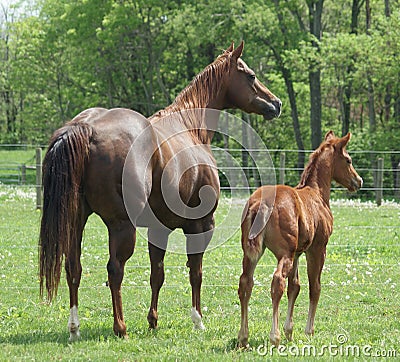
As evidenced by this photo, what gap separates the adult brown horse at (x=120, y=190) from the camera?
5.33 m

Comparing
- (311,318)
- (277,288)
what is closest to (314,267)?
(311,318)

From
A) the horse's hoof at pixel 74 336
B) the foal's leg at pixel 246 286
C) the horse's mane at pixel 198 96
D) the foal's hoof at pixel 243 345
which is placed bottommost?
the horse's hoof at pixel 74 336

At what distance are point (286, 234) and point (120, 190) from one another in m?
1.48

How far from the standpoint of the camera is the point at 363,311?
708cm

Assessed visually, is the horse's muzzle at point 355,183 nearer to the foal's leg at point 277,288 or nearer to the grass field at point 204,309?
the grass field at point 204,309

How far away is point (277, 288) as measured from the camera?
5047 mm

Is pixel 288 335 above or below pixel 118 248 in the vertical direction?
below

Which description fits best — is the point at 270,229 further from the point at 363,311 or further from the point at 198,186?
the point at 363,311

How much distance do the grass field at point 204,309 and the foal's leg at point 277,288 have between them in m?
0.15

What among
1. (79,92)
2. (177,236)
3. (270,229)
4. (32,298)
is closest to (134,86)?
(79,92)

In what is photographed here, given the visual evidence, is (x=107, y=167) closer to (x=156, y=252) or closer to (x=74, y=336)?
(x=156, y=252)

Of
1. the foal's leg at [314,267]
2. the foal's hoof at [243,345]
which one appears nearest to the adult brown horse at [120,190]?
the foal's hoof at [243,345]

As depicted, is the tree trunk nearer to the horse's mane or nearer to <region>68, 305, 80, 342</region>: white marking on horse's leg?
the horse's mane

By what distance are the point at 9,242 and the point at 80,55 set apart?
25312mm
